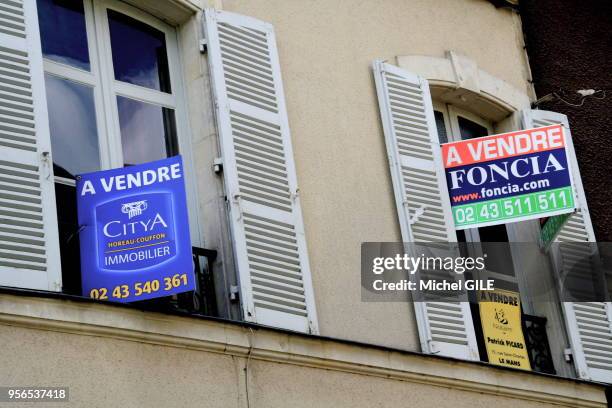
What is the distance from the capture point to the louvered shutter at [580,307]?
10750mm

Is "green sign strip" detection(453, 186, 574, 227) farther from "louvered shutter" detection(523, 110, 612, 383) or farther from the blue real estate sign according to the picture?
the blue real estate sign

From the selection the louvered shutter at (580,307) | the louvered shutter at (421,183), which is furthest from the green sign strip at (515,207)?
the louvered shutter at (580,307)

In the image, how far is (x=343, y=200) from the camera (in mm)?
9766

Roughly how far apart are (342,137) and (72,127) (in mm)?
2074

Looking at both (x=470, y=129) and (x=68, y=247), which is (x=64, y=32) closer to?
(x=68, y=247)

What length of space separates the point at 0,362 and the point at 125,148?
2137 millimetres

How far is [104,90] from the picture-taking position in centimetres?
897

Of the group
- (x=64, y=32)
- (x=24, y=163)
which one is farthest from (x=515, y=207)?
(x=24, y=163)

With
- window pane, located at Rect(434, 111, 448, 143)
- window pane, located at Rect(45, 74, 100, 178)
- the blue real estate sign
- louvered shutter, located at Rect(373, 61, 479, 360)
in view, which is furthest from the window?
window pane, located at Rect(434, 111, 448, 143)

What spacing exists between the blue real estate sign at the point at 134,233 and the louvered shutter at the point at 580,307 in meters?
3.81

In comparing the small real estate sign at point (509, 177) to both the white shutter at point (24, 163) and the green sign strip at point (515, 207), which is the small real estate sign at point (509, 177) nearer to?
the green sign strip at point (515, 207)

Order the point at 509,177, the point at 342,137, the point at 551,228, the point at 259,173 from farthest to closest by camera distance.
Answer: the point at 551,228
the point at 509,177
the point at 342,137
the point at 259,173

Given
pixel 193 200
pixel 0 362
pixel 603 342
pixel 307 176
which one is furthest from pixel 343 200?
pixel 0 362

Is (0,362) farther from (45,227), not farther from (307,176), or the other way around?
(307,176)
